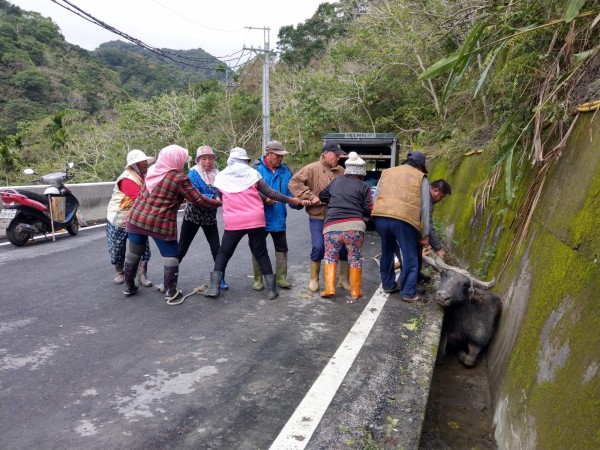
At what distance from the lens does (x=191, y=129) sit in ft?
94.7

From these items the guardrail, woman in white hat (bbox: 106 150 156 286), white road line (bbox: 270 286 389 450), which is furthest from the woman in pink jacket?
the guardrail

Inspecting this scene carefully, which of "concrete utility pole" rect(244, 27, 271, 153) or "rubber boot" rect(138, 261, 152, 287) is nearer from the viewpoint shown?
"rubber boot" rect(138, 261, 152, 287)

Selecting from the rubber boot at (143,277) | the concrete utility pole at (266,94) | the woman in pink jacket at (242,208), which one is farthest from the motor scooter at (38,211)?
the concrete utility pole at (266,94)

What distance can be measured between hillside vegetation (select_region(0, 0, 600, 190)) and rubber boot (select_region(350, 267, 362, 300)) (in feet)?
6.16

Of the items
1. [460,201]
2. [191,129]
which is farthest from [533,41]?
[191,129]

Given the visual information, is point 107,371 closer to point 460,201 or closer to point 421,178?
point 421,178

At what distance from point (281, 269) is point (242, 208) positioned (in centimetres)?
104

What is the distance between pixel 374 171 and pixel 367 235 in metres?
3.45

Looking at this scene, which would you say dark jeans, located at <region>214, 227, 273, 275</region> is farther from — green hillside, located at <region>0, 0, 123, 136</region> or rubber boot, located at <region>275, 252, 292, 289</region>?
green hillside, located at <region>0, 0, 123, 136</region>

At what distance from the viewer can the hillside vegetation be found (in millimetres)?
4527

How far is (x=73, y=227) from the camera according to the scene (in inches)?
368

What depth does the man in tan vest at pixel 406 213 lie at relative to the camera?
16.6 ft

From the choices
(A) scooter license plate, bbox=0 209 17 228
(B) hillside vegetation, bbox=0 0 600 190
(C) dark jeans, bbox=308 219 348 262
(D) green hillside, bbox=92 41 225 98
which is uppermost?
(D) green hillside, bbox=92 41 225 98

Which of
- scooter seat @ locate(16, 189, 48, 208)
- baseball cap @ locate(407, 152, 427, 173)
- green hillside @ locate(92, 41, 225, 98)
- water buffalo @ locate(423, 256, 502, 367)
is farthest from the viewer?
green hillside @ locate(92, 41, 225, 98)
